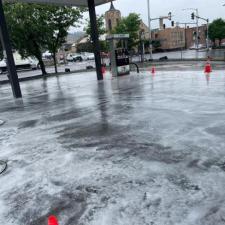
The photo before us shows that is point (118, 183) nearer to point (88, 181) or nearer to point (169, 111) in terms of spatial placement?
point (88, 181)

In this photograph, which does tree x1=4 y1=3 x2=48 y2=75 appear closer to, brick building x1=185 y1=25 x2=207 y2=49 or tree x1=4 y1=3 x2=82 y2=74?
tree x1=4 y1=3 x2=82 y2=74

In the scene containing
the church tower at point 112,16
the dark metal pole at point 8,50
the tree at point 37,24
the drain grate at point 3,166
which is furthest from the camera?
the church tower at point 112,16

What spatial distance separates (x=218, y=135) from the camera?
6.25 meters

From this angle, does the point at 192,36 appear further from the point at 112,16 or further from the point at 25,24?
the point at 25,24

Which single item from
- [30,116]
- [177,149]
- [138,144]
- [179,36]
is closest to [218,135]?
[177,149]

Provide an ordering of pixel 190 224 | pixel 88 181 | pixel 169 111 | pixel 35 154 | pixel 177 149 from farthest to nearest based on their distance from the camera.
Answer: pixel 169 111, pixel 35 154, pixel 177 149, pixel 88 181, pixel 190 224

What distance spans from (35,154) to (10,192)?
1.63 meters

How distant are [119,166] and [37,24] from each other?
84.6ft

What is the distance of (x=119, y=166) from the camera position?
5129 millimetres

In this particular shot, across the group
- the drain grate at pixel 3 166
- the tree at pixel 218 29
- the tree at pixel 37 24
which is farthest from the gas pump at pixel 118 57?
the tree at pixel 218 29

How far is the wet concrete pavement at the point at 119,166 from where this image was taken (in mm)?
3758

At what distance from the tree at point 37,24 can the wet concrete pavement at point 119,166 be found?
808 inches

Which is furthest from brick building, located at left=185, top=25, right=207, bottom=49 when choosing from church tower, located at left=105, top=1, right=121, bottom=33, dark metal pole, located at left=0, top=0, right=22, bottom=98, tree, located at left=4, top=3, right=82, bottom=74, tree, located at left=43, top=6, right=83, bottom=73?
dark metal pole, located at left=0, top=0, right=22, bottom=98

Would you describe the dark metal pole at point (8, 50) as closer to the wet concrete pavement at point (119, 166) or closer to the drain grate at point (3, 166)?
the wet concrete pavement at point (119, 166)
